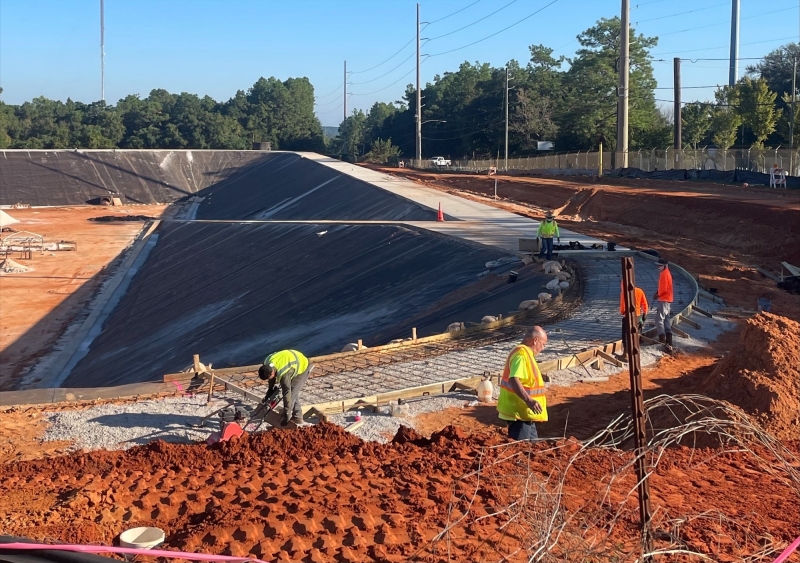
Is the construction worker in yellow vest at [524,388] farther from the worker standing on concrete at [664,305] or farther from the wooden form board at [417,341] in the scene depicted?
the worker standing on concrete at [664,305]

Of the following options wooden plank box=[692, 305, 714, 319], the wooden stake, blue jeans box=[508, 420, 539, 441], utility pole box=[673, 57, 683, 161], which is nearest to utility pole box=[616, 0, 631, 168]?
utility pole box=[673, 57, 683, 161]

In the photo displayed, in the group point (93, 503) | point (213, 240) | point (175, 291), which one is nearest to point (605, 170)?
point (213, 240)

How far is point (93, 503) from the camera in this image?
657 cm

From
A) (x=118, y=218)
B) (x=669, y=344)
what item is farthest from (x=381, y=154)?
(x=669, y=344)

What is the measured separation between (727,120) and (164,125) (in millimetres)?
66873

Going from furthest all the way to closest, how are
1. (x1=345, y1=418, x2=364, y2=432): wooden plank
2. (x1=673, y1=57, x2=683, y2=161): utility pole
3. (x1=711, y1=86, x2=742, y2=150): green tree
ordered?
(x1=711, y1=86, x2=742, y2=150): green tree < (x1=673, y1=57, x2=683, y2=161): utility pole < (x1=345, y1=418, x2=364, y2=432): wooden plank

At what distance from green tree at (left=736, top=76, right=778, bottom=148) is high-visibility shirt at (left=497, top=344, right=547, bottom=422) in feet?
162

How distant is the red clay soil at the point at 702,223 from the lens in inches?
822

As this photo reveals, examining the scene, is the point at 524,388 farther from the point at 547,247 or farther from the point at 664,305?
the point at 547,247

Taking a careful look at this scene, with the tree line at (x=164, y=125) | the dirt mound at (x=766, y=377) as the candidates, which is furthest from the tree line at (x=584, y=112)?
the dirt mound at (x=766, y=377)

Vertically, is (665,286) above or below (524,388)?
above

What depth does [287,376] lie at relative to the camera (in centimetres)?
903

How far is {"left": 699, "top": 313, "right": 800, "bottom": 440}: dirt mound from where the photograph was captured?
28.6 feet

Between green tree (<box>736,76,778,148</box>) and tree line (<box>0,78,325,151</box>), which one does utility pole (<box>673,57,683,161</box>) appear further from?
tree line (<box>0,78,325,151</box>)
